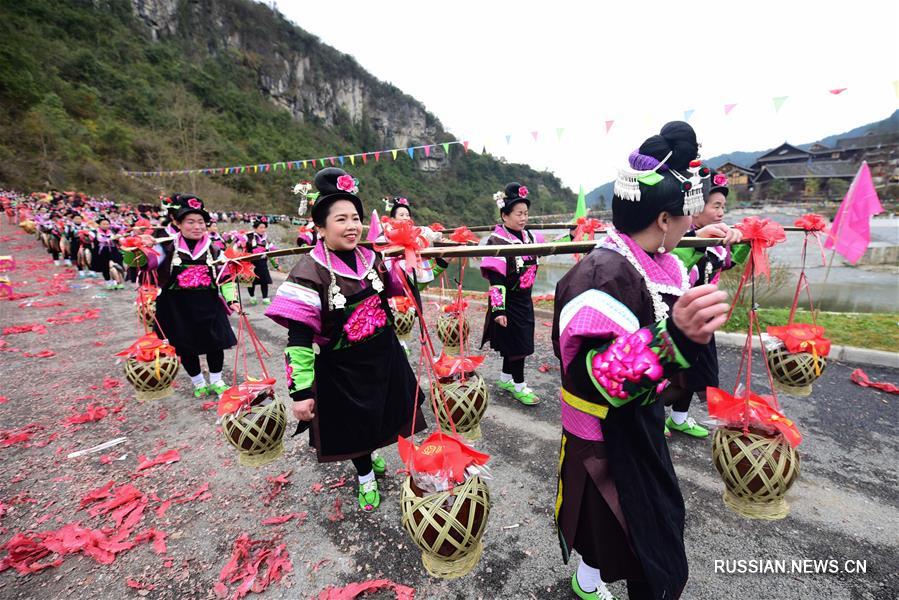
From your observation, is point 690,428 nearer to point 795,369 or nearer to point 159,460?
point 795,369

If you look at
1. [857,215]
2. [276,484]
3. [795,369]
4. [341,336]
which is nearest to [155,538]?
[276,484]

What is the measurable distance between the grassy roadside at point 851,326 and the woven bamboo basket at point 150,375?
28.1 ft

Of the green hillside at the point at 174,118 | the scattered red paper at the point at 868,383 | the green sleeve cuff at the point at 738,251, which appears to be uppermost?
the green hillside at the point at 174,118

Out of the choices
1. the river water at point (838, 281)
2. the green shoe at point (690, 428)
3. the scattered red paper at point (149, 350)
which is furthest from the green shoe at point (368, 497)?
the river water at point (838, 281)

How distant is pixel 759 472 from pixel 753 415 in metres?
0.33

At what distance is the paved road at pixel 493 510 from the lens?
2541 millimetres

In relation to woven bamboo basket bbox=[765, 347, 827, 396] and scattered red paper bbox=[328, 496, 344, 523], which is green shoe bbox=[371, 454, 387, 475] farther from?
woven bamboo basket bbox=[765, 347, 827, 396]

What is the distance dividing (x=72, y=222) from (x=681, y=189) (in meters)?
20.7

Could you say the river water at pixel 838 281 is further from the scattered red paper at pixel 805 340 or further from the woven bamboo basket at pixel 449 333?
the scattered red paper at pixel 805 340

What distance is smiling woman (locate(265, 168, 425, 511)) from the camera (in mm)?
2594

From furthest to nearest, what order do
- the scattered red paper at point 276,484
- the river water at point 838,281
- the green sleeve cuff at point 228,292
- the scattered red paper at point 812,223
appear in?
the river water at point 838,281 < the green sleeve cuff at point 228,292 < the scattered red paper at point 276,484 < the scattered red paper at point 812,223

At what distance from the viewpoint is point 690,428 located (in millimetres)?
4020

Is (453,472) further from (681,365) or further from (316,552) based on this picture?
(316,552)

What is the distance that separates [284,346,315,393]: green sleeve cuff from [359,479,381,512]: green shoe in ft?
3.85
